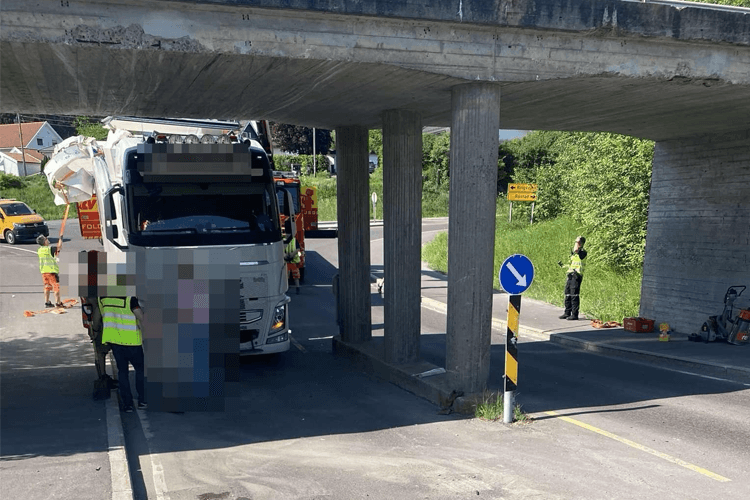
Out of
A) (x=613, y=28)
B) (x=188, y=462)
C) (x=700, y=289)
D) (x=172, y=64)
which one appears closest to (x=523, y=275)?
(x=613, y=28)

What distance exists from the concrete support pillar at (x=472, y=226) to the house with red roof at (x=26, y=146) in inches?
2984

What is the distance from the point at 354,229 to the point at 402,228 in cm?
207

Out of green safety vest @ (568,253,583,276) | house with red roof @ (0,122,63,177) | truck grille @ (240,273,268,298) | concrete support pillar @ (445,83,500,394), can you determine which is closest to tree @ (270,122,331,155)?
→ house with red roof @ (0,122,63,177)

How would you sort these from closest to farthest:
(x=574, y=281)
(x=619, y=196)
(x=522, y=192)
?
(x=574, y=281) → (x=619, y=196) → (x=522, y=192)

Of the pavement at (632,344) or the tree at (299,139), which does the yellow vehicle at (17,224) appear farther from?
the tree at (299,139)

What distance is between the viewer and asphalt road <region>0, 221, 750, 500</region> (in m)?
6.01

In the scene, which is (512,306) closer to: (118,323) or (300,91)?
(300,91)

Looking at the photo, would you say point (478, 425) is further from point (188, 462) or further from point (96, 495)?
point (96, 495)

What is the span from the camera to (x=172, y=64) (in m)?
7.58

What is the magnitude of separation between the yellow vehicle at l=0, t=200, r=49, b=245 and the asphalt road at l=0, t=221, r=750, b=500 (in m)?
21.2

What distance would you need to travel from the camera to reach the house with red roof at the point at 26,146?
249 feet

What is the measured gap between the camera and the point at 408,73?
7.92 metres

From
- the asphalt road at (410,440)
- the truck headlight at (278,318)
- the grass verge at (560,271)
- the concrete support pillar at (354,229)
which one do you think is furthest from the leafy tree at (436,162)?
the truck headlight at (278,318)

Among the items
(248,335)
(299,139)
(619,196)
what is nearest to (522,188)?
(619,196)
